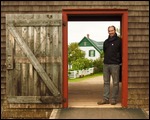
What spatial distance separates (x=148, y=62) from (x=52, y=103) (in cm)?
232

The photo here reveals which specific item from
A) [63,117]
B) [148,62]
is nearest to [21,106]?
[63,117]

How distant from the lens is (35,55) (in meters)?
7.54

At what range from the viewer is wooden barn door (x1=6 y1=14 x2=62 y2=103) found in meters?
7.52

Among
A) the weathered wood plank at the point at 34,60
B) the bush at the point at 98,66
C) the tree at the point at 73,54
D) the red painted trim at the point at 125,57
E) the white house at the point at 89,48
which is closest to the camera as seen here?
the weathered wood plank at the point at 34,60

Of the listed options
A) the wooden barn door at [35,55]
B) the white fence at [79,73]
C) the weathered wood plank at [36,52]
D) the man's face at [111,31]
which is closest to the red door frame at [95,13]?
the wooden barn door at [35,55]

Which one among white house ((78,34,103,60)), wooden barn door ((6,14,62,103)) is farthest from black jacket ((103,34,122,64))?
white house ((78,34,103,60))

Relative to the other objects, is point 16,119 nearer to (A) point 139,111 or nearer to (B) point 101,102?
(B) point 101,102

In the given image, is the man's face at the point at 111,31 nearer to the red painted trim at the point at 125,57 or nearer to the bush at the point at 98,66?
the red painted trim at the point at 125,57

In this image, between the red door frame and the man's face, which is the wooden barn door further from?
the man's face

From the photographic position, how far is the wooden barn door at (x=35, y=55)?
7.52 meters

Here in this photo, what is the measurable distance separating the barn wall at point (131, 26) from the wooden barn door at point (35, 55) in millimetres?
227

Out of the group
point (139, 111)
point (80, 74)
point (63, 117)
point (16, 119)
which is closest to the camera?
point (63, 117)

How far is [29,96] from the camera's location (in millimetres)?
7602

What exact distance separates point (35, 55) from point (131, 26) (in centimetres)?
221
